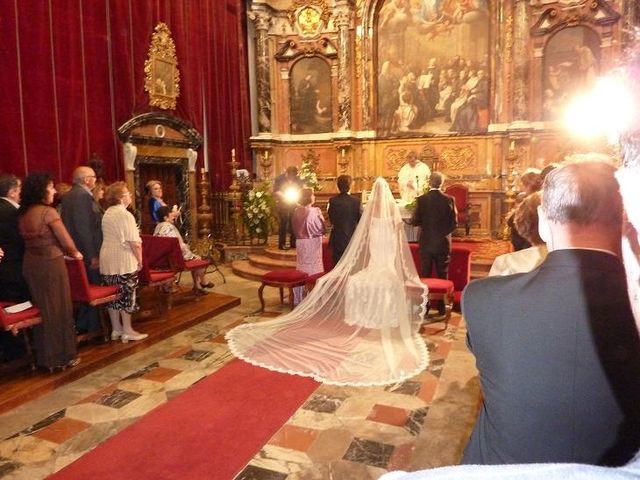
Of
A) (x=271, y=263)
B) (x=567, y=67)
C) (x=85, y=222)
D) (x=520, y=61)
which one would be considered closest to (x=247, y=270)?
(x=271, y=263)

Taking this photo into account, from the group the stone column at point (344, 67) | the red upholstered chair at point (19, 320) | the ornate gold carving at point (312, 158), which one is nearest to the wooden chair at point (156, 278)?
the red upholstered chair at point (19, 320)

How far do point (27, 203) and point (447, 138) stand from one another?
9652 mm

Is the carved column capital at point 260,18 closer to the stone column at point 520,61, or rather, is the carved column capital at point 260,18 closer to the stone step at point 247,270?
the stone column at point 520,61

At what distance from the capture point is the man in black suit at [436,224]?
6.04 m

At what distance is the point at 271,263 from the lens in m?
9.48

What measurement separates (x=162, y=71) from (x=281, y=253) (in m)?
4.20

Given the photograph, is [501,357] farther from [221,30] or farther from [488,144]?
[221,30]

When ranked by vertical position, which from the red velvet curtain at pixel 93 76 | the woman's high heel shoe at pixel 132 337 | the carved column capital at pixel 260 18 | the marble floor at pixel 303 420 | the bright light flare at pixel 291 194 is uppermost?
the carved column capital at pixel 260 18

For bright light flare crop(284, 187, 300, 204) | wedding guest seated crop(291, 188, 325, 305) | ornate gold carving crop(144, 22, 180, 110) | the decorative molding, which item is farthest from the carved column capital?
wedding guest seated crop(291, 188, 325, 305)

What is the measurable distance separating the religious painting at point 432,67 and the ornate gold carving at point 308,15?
58.1 inches

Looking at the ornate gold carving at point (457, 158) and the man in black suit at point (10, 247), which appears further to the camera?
the ornate gold carving at point (457, 158)

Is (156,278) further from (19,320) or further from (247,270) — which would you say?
(247,270)

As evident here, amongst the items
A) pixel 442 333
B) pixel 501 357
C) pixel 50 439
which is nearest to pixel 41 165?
pixel 50 439

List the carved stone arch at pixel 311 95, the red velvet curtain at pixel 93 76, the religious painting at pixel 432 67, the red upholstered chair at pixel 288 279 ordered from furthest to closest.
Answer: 1. the carved stone arch at pixel 311 95
2. the religious painting at pixel 432 67
3. the red velvet curtain at pixel 93 76
4. the red upholstered chair at pixel 288 279
